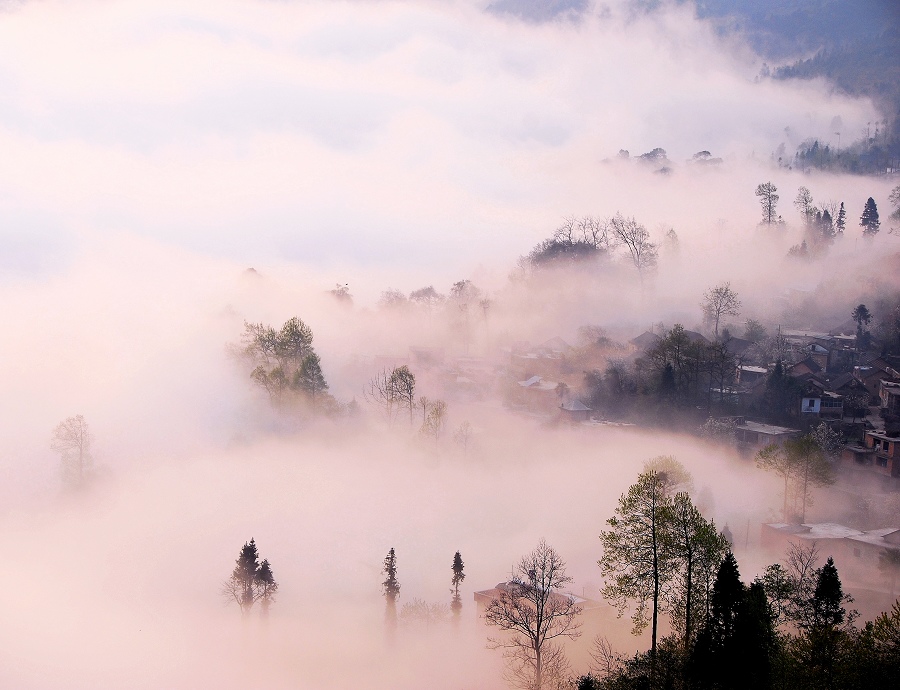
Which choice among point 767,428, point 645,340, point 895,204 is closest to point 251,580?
point 767,428

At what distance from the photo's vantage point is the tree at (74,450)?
70.1m

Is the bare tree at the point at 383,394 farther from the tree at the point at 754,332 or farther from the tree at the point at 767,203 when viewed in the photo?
the tree at the point at 767,203

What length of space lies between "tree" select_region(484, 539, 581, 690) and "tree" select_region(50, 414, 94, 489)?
1560 inches

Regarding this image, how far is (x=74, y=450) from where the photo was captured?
244 ft

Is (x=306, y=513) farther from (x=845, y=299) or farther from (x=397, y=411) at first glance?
(x=845, y=299)

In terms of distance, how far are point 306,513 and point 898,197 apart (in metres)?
83.9

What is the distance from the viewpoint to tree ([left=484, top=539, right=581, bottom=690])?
35.9 metres

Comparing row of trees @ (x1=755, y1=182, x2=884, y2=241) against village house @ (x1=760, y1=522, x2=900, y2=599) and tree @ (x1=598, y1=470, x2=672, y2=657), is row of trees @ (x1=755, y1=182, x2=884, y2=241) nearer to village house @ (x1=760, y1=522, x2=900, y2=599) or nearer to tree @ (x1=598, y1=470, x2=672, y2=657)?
village house @ (x1=760, y1=522, x2=900, y2=599)

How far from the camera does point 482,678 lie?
41656 millimetres

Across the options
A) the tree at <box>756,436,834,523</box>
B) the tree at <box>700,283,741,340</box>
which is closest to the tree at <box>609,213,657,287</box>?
the tree at <box>700,283,741,340</box>

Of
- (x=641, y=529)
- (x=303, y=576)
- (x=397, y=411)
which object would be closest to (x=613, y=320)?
(x=397, y=411)

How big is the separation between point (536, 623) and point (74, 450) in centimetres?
4823

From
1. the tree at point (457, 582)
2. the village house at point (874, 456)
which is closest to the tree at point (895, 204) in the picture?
the village house at point (874, 456)

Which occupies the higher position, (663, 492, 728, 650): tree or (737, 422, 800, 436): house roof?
(737, 422, 800, 436): house roof
